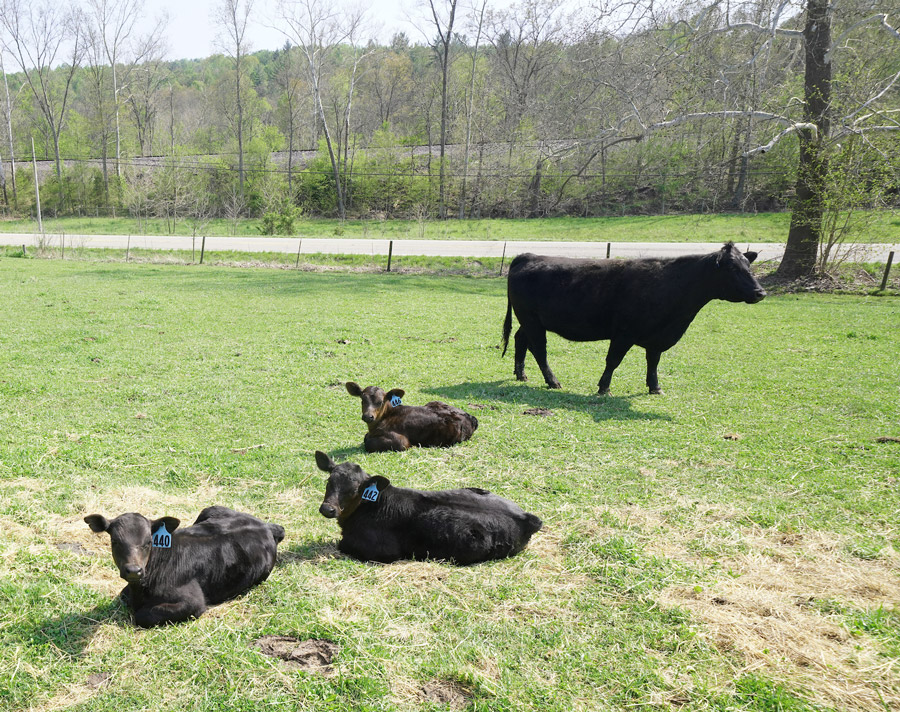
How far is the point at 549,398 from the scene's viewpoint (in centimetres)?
1006

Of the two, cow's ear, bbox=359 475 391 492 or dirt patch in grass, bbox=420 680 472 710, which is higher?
cow's ear, bbox=359 475 391 492

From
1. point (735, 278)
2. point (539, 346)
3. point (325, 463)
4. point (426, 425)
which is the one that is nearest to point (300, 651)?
point (325, 463)

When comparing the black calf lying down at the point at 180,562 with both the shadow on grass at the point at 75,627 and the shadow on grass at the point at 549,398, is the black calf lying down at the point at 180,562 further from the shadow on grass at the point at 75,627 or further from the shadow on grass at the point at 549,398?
the shadow on grass at the point at 549,398

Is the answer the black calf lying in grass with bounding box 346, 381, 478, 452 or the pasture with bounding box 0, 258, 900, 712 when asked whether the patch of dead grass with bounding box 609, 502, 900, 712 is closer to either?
the pasture with bounding box 0, 258, 900, 712

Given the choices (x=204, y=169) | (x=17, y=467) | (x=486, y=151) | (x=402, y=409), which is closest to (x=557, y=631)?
(x=402, y=409)

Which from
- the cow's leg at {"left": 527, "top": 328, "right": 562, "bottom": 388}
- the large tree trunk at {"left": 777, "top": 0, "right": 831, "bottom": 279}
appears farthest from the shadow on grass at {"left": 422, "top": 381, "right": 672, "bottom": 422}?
the large tree trunk at {"left": 777, "top": 0, "right": 831, "bottom": 279}

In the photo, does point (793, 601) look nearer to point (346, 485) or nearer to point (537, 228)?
point (346, 485)

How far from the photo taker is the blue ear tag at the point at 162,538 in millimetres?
4219

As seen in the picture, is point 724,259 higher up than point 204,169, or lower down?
lower down

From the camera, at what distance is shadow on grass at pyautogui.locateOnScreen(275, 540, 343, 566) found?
512 cm

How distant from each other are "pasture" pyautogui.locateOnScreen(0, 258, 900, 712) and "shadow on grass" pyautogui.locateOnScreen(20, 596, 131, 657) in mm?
17

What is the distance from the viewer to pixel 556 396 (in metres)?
10.2

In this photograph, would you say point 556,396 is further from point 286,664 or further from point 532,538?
point 286,664

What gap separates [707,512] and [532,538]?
5.63ft
